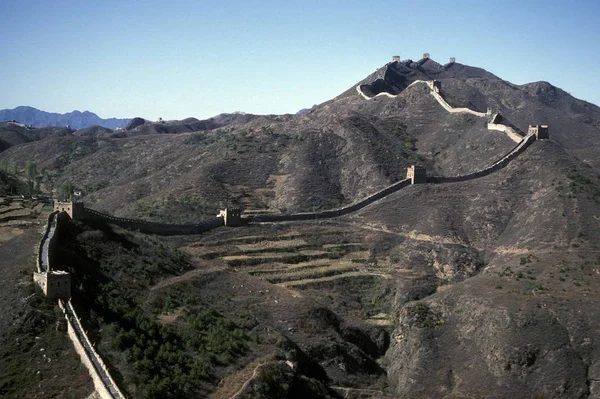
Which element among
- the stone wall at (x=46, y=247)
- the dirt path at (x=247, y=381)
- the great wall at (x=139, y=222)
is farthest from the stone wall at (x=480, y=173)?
the stone wall at (x=46, y=247)

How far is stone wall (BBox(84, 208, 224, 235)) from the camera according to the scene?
59.1 meters

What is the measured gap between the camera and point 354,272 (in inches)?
2630

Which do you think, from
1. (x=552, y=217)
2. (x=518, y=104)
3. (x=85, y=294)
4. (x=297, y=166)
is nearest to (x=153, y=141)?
(x=297, y=166)

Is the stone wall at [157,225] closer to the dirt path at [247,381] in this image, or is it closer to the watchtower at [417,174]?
the dirt path at [247,381]

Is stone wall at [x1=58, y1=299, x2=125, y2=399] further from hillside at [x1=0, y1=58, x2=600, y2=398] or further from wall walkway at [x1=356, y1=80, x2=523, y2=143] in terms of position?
wall walkway at [x1=356, y1=80, x2=523, y2=143]

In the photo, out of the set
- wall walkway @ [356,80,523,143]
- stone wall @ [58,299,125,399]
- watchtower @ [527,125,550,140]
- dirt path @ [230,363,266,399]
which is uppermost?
wall walkway @ [356,80,523,143]

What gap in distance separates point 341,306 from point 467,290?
437 inches

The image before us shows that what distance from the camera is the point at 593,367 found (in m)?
50.1

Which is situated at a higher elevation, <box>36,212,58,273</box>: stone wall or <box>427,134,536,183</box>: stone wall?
<box>427,134,536,183</box>: stone wall

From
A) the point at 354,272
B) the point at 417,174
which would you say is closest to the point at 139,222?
the point at 354,272

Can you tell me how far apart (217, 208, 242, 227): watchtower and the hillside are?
1657 mm

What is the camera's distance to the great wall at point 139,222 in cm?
3569

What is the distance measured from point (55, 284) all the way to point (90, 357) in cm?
681

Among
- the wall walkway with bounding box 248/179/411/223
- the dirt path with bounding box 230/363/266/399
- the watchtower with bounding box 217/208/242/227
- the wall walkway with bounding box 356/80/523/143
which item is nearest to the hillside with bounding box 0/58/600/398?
the dirt path with bounding box 230/363/266/399
